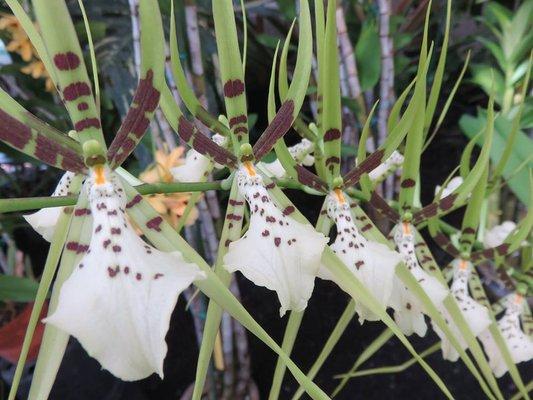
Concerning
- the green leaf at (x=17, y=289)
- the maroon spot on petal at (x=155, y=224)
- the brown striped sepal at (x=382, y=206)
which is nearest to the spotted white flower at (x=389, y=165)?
the brown striped sepal at (x=382, y=206)

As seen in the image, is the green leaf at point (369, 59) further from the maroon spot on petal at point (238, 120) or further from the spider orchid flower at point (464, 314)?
the maroon spot on petal at point (238, 120)

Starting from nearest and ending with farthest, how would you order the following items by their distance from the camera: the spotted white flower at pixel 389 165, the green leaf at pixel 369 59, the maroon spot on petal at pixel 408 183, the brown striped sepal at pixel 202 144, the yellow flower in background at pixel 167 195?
the brown striped sepal at pixel 202 144 < the maroon spot on petal at pixel 408 183 < the spotted white flower at pixel 389 165 < the yellow flower in background at pixel 167 195 < the green leaf at pixel 369 59

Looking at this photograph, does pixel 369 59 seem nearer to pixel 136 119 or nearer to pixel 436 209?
pixel 436 209

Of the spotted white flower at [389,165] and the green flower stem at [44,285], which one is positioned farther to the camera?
the spotted white flower at [389,165]

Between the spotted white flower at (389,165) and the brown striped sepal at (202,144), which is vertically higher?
the spotted white flower at (389,165)

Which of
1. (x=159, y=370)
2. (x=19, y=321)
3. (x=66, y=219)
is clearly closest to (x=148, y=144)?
(x=19, y=321)

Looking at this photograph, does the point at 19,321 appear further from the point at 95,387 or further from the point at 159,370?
the point at 159,370

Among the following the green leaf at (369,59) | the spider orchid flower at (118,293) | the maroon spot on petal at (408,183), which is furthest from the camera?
the green leaf at (369,59)
